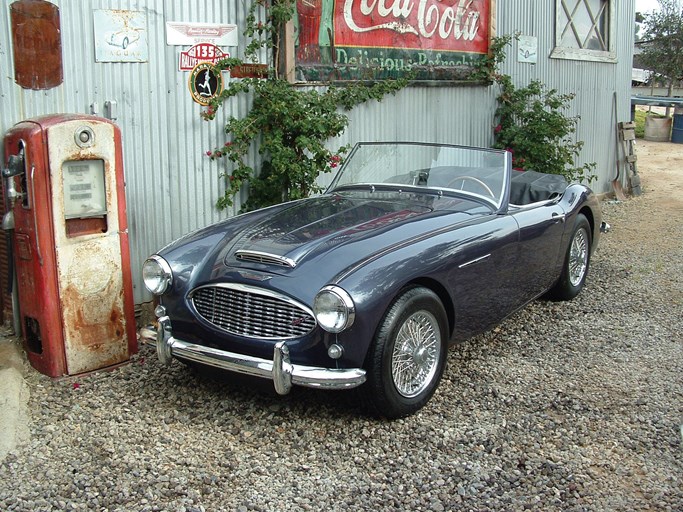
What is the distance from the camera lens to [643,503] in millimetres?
3477

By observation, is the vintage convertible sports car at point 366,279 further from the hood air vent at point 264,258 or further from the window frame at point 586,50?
the window frame at point 586,50

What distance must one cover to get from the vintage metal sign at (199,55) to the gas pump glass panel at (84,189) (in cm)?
151

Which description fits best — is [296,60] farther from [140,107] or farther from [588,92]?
[588,92]

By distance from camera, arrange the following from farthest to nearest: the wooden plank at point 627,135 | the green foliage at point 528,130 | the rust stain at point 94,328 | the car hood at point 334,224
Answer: the wooden plank at point 627,135
the green foliage at point 528,130
the rust stain at point 94,328
the car hood at point 334,224

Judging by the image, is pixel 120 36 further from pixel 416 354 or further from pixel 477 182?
pixel 416 354

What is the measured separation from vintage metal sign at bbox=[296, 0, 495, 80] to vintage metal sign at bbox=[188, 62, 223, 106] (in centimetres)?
90

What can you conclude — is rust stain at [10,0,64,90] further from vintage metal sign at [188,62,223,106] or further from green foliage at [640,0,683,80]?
green foliage at [640,0,683,80]

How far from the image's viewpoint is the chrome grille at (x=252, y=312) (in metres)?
4.00

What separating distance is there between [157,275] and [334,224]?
1075 mm

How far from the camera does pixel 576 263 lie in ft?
21.8

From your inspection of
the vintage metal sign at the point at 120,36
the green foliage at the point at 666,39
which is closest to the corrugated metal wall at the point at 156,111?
the vintage metal sign at the point at 120,36

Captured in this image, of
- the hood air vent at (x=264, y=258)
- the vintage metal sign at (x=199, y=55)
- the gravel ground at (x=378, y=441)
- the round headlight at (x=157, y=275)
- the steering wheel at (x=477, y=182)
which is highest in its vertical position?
the vintage metal sign at (x=199, y=55)

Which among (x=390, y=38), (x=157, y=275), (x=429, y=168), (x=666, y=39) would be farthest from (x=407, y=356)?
(x=666, y=39)

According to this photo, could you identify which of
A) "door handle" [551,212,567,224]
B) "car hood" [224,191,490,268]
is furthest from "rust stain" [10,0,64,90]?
"door handle" [551,212,567,224]
